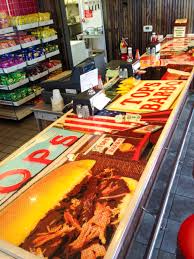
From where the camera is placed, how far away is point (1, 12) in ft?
14.4

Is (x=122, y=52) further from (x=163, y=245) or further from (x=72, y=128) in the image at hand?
(x=163, y=245)

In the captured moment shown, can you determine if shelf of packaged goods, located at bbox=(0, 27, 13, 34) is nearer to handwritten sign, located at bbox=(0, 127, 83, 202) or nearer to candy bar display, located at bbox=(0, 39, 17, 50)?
candy bar display, located at bbox=(0, 39, 17, 50)

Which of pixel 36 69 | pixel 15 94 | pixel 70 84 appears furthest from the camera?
pixel 36 69

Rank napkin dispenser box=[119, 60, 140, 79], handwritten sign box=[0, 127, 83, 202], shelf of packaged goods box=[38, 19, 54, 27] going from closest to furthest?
1. handwritten sign box=[0, 127, 83, 202]
2. napkin dispenser box=[119, 60, 140, 79]
3. shelf of packaged goods box=[38, 19, 54, 27]

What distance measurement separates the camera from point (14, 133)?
4.43m

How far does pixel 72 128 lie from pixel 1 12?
3.32m

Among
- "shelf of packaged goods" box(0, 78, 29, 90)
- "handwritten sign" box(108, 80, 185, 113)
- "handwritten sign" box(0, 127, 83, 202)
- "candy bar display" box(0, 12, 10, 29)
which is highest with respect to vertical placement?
"candy bar display" box(0, 12, 10, 29)

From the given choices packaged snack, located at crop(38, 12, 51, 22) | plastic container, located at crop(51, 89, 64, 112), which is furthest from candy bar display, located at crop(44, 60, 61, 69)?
plastic container, located at crop(51, 89, 64, 112)

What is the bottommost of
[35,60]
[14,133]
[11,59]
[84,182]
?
[14,133]

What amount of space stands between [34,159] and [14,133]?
2.85m

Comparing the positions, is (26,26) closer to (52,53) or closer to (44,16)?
(44,16)

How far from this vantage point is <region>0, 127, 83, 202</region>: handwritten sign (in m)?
1.55

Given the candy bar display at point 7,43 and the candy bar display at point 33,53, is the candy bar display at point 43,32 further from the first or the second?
the candy bar display at point 7,43

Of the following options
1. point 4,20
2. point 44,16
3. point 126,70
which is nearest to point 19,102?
point 4,20
